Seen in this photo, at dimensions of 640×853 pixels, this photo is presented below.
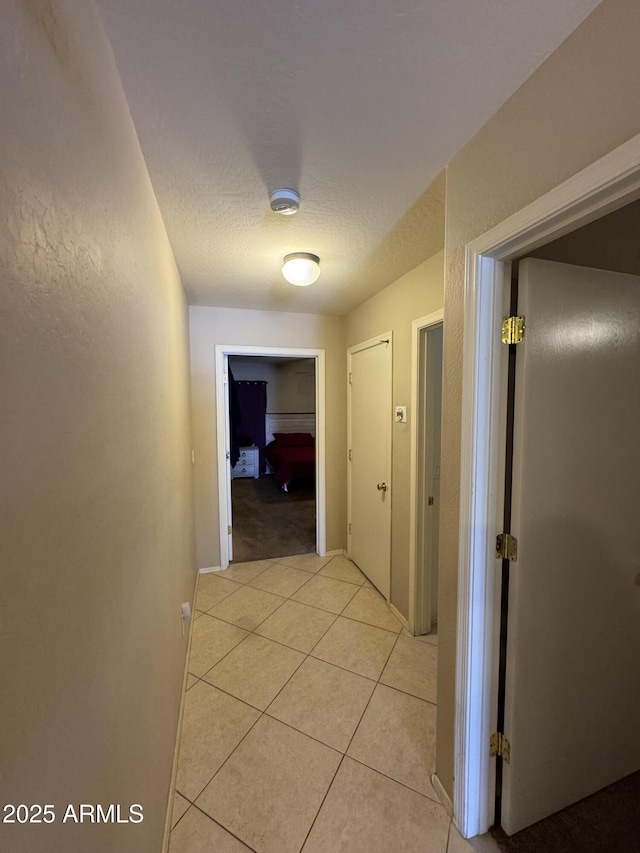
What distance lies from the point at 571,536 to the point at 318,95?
5.34 feet

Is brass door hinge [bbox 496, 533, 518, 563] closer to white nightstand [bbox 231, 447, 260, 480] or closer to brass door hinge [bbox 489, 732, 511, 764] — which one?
brass door hinge [bbox 489, 732, 511, 764]

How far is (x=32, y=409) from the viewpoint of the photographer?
0.47 m

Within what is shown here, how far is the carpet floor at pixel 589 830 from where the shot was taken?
121cm

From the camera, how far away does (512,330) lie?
1115 mm

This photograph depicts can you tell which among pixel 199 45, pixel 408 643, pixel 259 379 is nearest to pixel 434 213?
pixel 199 45

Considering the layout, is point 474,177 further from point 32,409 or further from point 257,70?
point 32,409

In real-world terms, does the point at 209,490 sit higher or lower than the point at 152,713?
higher

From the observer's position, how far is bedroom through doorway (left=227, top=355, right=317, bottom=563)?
4.53 m

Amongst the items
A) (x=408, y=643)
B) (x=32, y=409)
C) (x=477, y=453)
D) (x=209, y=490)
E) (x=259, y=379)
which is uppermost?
(x=259, y=379)

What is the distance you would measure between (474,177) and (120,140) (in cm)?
107

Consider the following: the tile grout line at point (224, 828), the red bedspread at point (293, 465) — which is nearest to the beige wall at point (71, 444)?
the tile grout line at point (224, 828)

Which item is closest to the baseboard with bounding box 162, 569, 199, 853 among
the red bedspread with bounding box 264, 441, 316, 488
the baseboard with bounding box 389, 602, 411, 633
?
the baseboard with bounding box 389, 602, 411, 633

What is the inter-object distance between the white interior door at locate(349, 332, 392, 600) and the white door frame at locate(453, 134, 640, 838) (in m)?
1.41

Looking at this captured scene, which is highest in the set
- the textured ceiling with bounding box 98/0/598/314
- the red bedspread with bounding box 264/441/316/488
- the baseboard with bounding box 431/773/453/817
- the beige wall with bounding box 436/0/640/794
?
the textured ceiling with bounding box 98/0/598/314
